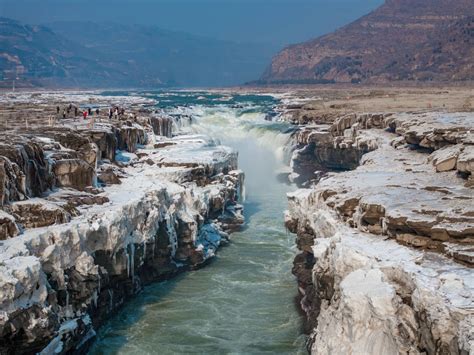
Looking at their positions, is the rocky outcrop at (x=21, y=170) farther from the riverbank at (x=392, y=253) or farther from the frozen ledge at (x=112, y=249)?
the riverbank at (x=392, y=253)

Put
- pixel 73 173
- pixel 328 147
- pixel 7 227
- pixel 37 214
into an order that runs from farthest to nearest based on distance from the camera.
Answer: pixel 328 147 → pixel 73 173 → pixel 37 214 → pixel 7 227

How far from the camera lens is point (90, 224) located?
2384 centimetres

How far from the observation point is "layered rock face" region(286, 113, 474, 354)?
15.5m

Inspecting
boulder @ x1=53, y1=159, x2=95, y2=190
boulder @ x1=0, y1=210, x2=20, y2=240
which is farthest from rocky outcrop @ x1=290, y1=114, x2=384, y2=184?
boulder @ x1=0, y1=210, x2=20, y2=240

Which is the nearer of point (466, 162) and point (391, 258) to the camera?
point (391, 258)

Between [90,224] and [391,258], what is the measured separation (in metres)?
11.1

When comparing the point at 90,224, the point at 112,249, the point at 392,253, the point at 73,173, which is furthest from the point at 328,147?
the point at 392,253

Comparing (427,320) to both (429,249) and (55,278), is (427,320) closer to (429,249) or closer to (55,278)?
(429,249)

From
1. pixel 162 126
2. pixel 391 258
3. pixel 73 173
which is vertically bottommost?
pixel 391 258

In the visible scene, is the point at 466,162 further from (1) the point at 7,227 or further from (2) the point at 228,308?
(1) the point at 7,227

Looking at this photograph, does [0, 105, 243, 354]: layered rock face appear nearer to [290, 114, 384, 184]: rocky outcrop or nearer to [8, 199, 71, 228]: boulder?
[8, 199, 71, 228]: boulder

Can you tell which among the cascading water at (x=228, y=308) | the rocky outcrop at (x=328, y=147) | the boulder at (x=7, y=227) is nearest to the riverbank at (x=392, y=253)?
the cascading water at (x=228, y=308)

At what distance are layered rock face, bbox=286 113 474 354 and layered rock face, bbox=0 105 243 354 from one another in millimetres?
6069

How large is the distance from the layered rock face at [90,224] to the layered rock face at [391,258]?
6069mm
